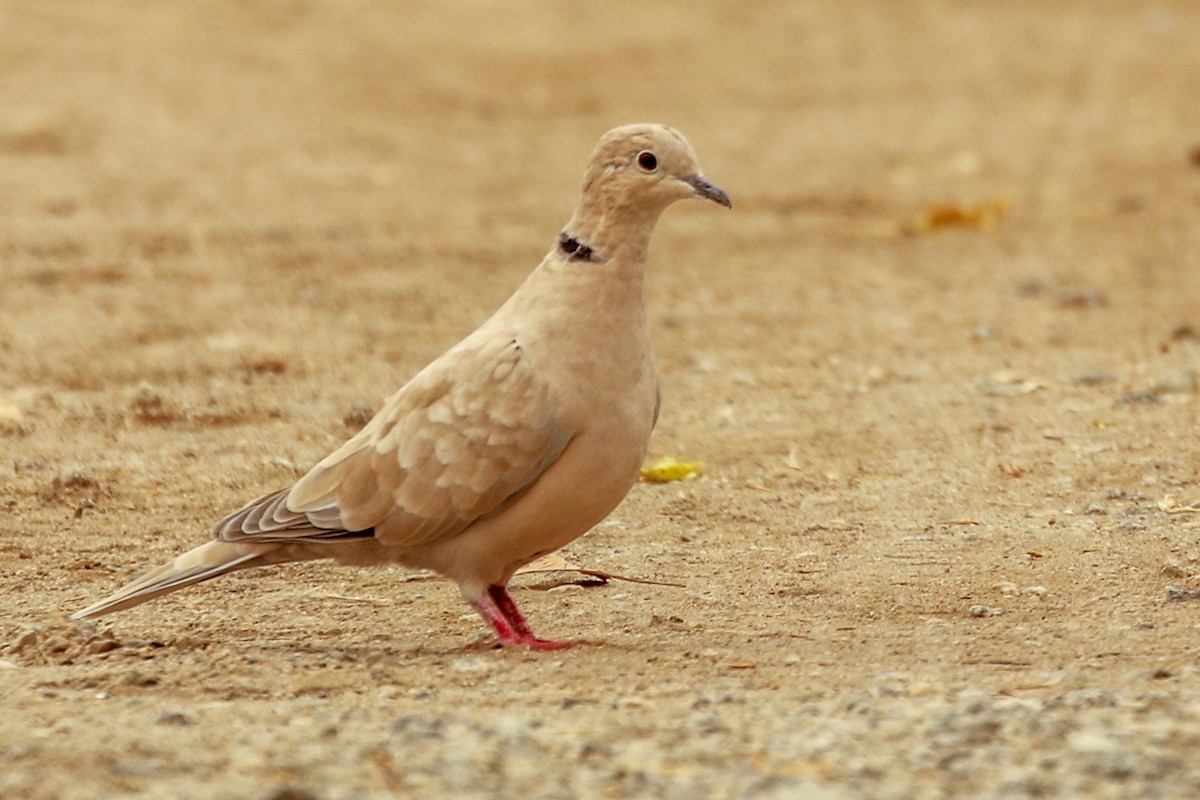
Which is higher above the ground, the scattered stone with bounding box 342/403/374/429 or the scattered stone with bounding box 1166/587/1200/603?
the scattered stone with bounding box 342/403/374/429

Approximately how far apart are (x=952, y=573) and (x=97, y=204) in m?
6.59

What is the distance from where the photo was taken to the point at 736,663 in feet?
14.0

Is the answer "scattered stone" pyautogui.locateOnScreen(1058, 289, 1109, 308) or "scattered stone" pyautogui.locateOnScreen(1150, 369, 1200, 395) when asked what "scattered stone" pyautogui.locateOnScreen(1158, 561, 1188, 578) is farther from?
"scattered stone" pyautogui.locateOnScreen(1058, 289, 1109, 308)

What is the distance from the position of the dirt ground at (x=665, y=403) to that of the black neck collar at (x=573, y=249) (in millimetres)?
916

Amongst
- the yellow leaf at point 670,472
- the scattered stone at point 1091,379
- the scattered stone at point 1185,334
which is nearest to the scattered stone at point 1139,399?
the scattered stone at point 1091,379

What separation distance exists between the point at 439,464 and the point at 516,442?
0.22 metres

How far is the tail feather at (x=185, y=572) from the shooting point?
4.45m

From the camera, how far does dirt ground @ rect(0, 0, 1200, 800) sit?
362 cm

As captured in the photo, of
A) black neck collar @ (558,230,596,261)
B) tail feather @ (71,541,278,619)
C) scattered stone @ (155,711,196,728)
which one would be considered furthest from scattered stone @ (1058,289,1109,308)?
scattered stone @ (155,711,196,728)

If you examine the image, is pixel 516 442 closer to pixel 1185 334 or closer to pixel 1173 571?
pixel 1173 571

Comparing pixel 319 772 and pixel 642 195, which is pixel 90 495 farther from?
pixel 319 772

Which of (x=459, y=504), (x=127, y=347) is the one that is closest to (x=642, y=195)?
(x=459, y=504)

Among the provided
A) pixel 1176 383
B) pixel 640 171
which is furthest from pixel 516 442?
pixel 1176 383

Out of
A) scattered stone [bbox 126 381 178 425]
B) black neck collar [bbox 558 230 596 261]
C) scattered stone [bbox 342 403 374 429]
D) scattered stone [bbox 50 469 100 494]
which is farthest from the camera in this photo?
scattered stone [bbox 126 381 178 425]
